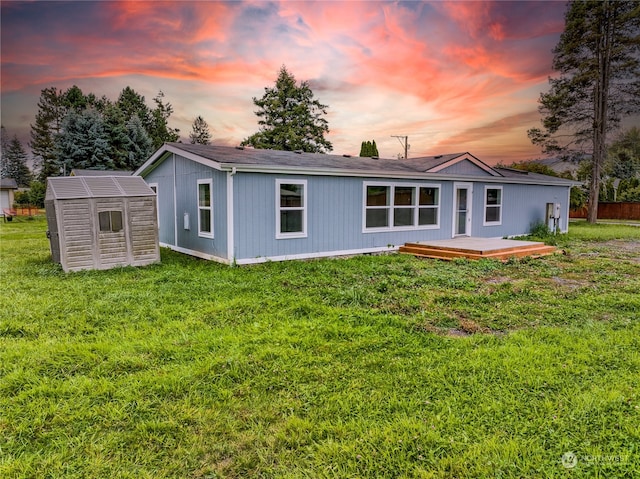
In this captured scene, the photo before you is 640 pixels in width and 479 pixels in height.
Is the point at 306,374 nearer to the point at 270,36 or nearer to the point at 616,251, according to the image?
the point at 616,251

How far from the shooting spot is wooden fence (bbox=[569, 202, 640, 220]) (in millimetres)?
26344

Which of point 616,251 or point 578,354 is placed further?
point 616,251

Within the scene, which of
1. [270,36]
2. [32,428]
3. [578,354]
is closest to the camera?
[32,428]


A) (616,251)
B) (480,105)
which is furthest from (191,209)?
(480,105)

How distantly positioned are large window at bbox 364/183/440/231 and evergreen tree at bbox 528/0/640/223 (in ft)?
52.3

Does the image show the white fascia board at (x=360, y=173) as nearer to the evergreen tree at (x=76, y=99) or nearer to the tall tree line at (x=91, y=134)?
the tall tree line at (x=91, y=134)

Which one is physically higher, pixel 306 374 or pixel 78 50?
pixel 78 50

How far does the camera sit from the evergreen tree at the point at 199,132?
4666 centimetres

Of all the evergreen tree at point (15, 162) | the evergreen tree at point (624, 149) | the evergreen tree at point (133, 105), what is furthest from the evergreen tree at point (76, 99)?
the evergreen tree at point (624, 149)

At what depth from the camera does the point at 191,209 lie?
380 inches

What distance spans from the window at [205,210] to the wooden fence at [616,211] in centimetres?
2836

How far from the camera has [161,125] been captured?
40.6m

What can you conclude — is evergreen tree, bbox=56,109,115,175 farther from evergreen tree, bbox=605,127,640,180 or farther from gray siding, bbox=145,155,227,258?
evergreen tree, bbox=605,127,640,180

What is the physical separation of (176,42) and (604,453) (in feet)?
47.1
